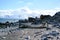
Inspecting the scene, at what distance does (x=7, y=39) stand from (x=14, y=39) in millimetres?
993

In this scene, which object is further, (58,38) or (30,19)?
(30,19)

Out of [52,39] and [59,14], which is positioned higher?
[59,14]

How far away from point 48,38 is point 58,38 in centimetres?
121

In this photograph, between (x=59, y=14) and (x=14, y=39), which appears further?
(x=59, y=14)

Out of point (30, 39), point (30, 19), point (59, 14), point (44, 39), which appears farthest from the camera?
point (30, 19)

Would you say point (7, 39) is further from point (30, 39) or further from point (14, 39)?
point (30, 39)

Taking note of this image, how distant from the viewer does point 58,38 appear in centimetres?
1825

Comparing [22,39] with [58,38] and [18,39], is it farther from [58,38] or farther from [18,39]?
[58,38]

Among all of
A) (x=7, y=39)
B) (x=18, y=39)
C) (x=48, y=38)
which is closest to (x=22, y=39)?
(x=18, y=39)

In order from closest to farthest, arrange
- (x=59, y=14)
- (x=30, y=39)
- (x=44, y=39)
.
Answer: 1. (x=44, y=39)
2. (x=30, y=39)
3. (x=59, y=14)

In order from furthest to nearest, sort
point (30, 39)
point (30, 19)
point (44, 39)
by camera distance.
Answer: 1. point (30, 19)
2. point (30, 39)
3. point (44, 39)

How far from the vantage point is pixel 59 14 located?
41094 mm

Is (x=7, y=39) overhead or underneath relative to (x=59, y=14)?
underneath

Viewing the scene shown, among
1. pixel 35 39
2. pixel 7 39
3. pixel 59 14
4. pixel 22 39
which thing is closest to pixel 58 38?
pixel 35 39
